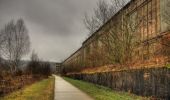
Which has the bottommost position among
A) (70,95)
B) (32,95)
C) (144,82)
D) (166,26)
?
(32,95)

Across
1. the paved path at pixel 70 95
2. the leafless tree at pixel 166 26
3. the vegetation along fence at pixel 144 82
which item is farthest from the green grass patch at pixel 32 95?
the leafless tree at pixel 166 26

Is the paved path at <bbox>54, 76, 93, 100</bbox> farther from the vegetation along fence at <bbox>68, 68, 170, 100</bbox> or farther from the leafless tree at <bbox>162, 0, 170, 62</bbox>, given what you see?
the leafless tree at <bbox>162, 0, 170, 62</bbox>

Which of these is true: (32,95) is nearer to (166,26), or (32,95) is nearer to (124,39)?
(166,26)

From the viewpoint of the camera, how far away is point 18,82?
103 feet

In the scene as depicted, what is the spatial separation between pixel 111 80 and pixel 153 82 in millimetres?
10084

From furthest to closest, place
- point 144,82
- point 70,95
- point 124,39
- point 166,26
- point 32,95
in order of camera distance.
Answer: point 124,39, point 166,26, point 32,95, point 70,95, point 144,82

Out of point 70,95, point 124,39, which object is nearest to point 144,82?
point 70,95

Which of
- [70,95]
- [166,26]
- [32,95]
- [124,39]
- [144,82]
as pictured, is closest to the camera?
[144,82]

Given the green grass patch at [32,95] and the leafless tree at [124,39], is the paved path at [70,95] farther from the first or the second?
the leafless tree at [124,39]

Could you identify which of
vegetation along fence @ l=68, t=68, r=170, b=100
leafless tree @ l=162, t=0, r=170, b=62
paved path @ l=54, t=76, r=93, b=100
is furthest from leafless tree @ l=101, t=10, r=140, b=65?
paved path @ l=54, t=76, r=93, b=100

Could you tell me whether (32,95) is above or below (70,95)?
below

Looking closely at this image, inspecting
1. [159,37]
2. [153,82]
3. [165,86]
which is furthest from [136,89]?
[159,37]

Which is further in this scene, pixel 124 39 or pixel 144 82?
pixel 124 39

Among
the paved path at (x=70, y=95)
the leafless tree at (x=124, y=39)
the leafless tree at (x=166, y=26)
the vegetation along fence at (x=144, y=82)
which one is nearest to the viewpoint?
the vegetation along fence at (x=144, y=82)
